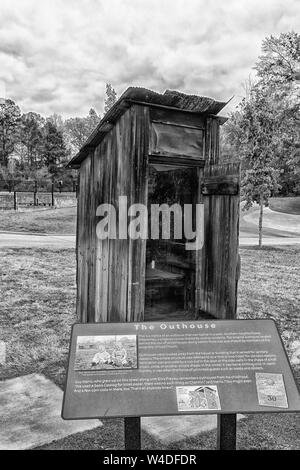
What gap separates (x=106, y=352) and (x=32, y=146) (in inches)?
2103

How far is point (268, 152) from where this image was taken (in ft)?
53.0

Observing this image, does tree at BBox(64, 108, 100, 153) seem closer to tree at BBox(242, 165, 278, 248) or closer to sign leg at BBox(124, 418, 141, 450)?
tree at BBox(242, 165, 278, 248)

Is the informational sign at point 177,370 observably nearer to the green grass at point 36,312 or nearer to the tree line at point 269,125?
the green grass at point 36,312

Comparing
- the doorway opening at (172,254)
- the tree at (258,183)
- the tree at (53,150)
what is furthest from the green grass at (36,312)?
the tree at (53,150)

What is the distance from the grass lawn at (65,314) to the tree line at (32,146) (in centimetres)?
2616

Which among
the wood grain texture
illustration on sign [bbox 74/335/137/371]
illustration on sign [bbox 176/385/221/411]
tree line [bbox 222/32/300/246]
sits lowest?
illustration on sign [bbox 176/385/221/411]

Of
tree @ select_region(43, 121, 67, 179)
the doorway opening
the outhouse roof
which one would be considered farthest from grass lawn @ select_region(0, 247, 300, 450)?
tree @ select_region(43, 121, 67, 179)

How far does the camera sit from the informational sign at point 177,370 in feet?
8.57

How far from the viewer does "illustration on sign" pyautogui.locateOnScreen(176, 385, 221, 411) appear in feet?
8.52

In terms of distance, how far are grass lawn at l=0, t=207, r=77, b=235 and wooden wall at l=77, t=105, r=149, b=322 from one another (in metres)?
15.6

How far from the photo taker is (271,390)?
2719mm

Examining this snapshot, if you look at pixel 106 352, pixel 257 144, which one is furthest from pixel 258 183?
pixel 106 352

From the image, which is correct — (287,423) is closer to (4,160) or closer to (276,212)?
(276,212)
